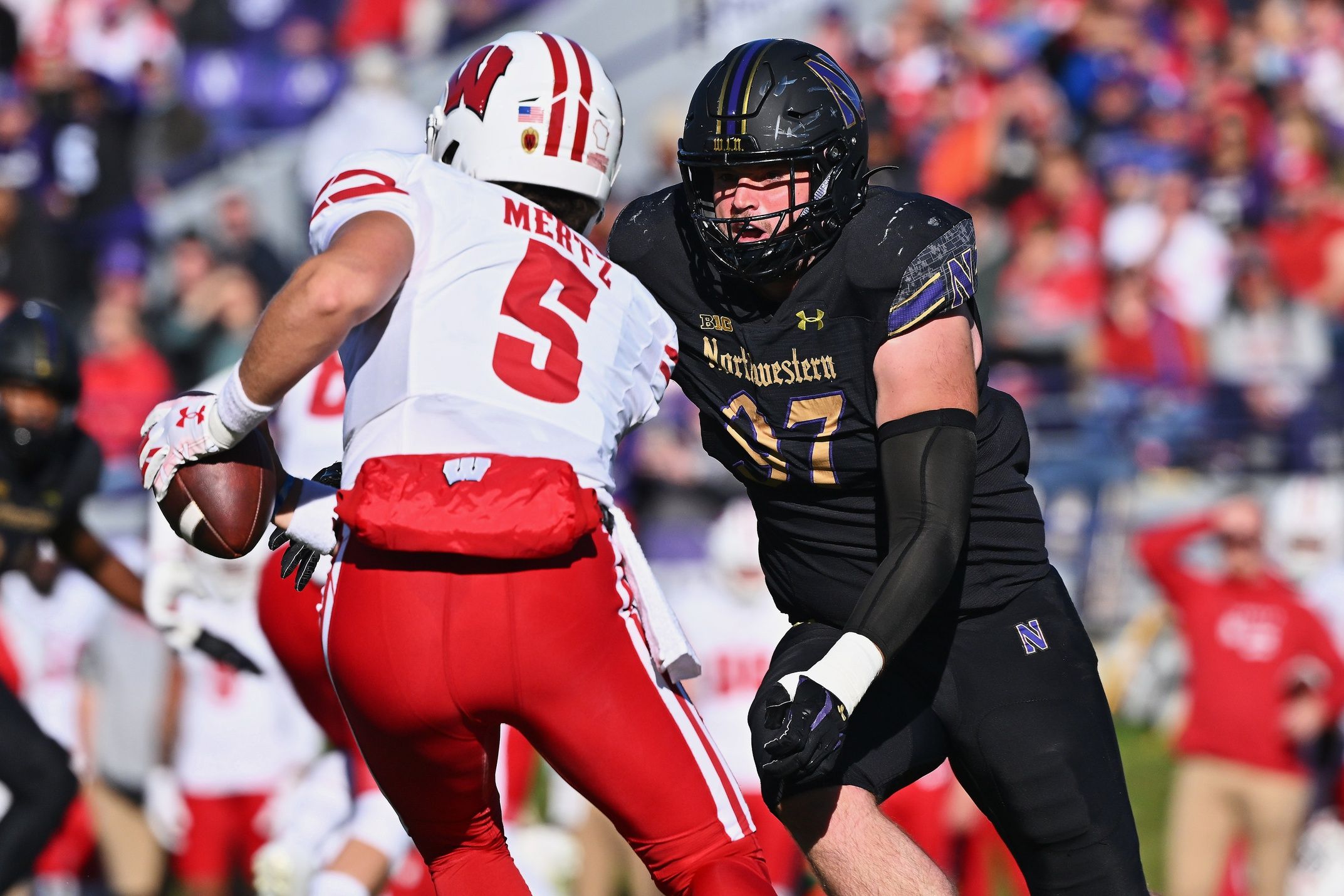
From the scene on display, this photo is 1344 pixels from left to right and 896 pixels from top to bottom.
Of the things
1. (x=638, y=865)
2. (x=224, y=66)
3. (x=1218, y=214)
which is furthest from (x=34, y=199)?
(x=1218, y=214)

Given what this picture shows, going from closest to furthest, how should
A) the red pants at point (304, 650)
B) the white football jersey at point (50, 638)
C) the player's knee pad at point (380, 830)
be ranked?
the player's knee pad at point (380, 830) < the red pants at point (304, 650) < the white football jersey at point (50, 638)

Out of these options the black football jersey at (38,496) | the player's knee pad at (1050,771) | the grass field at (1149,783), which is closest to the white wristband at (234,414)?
the player's knee pad at (1050,771)

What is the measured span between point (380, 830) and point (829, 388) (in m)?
2.09

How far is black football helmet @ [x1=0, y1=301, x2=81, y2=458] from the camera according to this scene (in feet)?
18.4

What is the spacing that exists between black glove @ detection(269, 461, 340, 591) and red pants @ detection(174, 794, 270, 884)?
363cm

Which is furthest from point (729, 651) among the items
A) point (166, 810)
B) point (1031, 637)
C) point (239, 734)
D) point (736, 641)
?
point (1031, 637)

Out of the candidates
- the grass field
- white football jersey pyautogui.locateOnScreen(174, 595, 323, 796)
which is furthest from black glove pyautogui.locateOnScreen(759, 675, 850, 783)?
the grass field

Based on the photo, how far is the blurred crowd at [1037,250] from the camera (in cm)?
714

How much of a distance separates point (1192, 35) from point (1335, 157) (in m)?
1.44

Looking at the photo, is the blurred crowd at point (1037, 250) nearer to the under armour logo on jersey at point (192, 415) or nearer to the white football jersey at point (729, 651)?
the white football jersey at point (729, 651)

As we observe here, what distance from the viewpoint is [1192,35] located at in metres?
11.9

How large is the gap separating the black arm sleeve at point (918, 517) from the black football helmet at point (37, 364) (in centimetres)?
347

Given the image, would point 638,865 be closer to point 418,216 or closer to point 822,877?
point 822,877

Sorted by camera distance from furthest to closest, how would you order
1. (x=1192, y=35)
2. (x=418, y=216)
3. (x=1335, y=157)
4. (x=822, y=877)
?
(x=1192, y=35), (x=1335, y=157), (x=822, y=877), (x=418, y=216)
